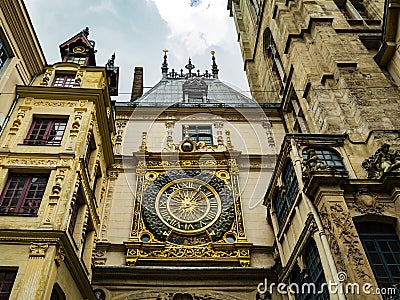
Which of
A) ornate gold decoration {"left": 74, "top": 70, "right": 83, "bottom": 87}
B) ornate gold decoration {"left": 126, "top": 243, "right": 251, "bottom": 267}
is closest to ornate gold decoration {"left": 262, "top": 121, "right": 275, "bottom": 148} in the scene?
ornate gold decoration {"left": 126, "top": 243, "right": 251, "bottom": 267}

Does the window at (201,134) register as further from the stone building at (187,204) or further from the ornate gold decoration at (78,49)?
the ornate gold decoration at (78,49)

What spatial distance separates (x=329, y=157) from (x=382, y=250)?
4.10 m

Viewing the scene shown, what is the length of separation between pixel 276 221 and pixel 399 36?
9474 millimetres

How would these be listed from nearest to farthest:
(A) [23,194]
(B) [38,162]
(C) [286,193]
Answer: (A) [23,194], (B) [38,162], (C) [286,193]

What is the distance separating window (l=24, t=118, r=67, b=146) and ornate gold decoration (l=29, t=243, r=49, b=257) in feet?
15.4

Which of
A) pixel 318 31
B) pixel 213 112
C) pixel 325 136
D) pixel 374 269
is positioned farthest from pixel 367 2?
pixel 374 269

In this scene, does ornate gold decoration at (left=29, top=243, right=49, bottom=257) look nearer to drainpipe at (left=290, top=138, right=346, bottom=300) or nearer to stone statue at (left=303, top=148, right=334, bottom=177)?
drainpipe at (left=290, top=138, right=346, bottom=300)

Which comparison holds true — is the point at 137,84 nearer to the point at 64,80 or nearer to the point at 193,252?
the point at 64,80

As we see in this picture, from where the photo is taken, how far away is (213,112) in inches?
910

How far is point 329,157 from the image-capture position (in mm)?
13750

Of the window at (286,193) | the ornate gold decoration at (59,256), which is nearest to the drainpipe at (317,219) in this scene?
the window at (286,193)

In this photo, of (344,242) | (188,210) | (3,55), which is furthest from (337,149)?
(3,55)

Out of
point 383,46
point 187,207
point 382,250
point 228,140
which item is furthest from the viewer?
point 228,140

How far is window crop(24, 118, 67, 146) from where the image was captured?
1445 cm
